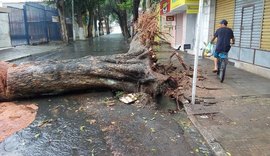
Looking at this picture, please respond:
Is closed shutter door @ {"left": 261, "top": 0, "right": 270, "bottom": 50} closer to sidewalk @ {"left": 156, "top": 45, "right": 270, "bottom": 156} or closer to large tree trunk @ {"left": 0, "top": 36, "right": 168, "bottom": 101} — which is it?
sidewalk @ {"left": 156, "top": 45, "right": 270, "bottom": 156}

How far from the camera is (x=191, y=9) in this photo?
47.4 feet

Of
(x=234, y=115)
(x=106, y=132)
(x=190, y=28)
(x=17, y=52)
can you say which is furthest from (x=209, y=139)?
(x=17, y=52)

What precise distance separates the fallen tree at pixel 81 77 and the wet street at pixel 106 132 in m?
0.43

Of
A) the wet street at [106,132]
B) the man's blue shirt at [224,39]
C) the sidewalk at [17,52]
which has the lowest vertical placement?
the wet street at [106,132]

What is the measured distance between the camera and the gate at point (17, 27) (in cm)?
2122

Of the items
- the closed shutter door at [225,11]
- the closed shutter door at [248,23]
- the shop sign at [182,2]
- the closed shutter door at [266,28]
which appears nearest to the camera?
the closed shutter door at [266,28]

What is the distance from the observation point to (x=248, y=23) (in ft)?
30.2

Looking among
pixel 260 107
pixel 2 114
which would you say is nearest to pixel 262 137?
pixel 260 107

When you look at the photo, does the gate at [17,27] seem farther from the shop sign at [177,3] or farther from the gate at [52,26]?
the shop sign at [177,3]

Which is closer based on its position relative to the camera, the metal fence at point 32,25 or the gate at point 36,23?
the metal fence at point 32,25

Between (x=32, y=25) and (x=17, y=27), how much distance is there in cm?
272

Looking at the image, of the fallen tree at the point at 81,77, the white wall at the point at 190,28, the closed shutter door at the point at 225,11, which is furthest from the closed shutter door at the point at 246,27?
the white wall at the point at 190,28

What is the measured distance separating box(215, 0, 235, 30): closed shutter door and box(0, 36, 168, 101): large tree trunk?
218 inches

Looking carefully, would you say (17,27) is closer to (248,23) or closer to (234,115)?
(248,23)
